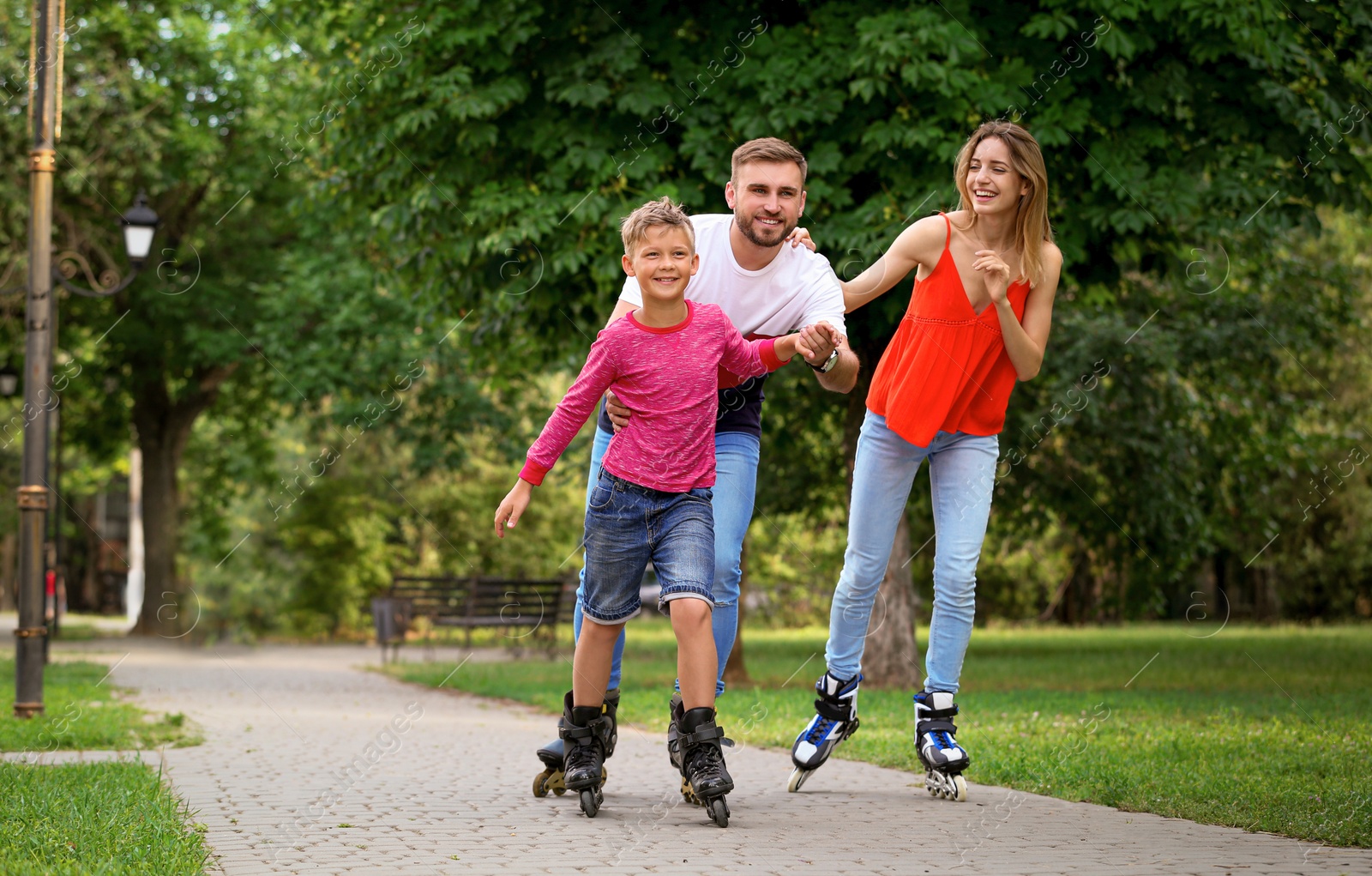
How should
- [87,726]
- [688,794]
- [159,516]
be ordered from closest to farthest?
1. [688,794]
2. [87,726]
3. [159,516]

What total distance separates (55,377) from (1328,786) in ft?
79.4

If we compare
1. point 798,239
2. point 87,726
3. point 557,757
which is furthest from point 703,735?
point 87,726

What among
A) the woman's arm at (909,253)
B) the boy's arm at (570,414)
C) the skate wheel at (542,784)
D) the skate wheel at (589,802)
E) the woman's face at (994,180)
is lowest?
the skate wheel at (542,784)

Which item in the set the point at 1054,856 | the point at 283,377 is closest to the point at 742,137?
the point at 1054,856

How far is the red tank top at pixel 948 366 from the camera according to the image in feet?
16.1

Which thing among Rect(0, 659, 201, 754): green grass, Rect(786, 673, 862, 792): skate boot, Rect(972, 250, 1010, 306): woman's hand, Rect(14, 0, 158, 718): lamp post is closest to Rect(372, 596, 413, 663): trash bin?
Rect(0, 659, 201, 754): green grass

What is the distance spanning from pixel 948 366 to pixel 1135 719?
459cm

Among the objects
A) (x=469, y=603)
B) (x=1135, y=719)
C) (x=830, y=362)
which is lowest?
(x=469, y=603)

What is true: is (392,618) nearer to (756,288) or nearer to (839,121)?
(839,121)

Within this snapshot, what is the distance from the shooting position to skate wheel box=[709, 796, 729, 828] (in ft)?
14.1

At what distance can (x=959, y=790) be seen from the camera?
16.1 feet

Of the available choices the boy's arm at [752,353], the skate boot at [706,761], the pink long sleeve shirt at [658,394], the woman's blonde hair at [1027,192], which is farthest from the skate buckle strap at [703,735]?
the woman's blonde hair at [1027,192]

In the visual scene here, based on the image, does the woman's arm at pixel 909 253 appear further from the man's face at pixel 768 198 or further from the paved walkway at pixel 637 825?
the paved walkway at pixel 637 825

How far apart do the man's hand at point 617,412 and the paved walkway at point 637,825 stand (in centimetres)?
130
